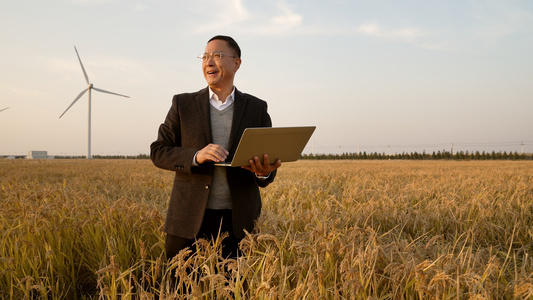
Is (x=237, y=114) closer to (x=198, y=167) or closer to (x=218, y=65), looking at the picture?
(x=218, y=65)

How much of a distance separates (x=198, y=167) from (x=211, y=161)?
14 centimetres

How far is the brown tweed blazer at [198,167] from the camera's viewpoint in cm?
300

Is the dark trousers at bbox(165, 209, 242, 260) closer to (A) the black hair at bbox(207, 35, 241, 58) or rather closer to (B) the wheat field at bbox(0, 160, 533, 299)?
(B) the wheat field at bbox(0, 160, 533, 299)

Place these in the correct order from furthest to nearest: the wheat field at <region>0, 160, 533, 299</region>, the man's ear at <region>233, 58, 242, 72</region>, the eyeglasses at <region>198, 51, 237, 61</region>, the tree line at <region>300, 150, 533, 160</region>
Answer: the tree line at <region>300, 150, 533, 160</region>
the man's ear at <region>233, 58, 242, 72</region>
the eyeglasses at <region>198, 51, 237, 61</region>
the wheat field at <region>0, 160, 533, 299</region>

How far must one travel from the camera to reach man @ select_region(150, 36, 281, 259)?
9.80 feet

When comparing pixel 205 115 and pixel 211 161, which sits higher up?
pixel 205 115

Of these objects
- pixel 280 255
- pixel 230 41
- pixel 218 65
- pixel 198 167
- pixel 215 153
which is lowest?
pixel 280 255

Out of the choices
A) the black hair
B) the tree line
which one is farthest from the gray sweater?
the tree line

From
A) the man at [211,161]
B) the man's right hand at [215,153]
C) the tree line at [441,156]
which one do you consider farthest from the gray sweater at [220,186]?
the tree line at [441,156]

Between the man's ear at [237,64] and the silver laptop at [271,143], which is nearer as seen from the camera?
the silver laptop at [271,143]

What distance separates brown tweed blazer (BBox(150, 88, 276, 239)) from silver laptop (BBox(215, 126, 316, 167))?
40cm

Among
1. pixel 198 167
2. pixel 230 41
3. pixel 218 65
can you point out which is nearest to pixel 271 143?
pixel 198 167

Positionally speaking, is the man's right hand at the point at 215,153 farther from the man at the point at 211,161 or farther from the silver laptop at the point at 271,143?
the man at the point at 211,161

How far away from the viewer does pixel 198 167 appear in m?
2.97
